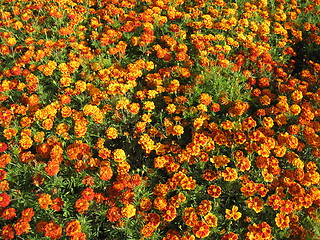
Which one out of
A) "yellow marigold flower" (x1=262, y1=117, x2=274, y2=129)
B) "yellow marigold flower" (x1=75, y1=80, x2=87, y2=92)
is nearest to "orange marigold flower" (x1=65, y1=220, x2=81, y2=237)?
"yellow marigold flower" (x1=75, y1=80, x2=87, y2=92)

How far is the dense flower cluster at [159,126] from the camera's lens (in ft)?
11.1

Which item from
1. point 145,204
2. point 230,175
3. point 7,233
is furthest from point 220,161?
point 7,233

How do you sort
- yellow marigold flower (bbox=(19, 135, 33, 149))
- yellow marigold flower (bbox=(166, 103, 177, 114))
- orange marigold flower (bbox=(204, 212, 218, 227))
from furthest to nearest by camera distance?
yellow marigold flower (bbox=(166, 103, 177, 114)), yellow marigold flower (bbox=(19, 135, 33, 149)), orange marigold flower (bbox=(204, 212, 218, 227))

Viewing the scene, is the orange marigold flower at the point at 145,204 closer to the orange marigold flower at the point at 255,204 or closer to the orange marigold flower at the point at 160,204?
the orange marigold flower at the point at 160,204

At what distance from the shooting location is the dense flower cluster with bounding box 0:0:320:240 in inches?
134

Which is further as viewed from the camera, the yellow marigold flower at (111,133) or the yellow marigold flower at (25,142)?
the yellow marigold flower at (111,133)

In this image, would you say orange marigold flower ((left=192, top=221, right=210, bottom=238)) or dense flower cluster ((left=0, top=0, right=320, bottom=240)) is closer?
orange marigold flower ((left=192, top=221, right=210, bottom=238))

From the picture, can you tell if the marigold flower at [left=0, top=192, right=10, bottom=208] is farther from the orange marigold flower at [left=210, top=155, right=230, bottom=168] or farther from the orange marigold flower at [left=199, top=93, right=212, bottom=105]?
the orange marigold flower at [left=199, top=93, right=212, bottom=105]

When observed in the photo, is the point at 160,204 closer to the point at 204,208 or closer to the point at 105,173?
the point at 204,208

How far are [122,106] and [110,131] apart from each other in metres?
0.46

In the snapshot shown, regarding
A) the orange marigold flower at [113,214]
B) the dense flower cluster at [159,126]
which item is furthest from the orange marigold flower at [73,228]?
the orange marigold flower at [113,214]

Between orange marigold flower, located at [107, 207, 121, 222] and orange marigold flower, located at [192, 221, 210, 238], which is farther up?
orange marigold flower, located at [192, 221, 210, 238]

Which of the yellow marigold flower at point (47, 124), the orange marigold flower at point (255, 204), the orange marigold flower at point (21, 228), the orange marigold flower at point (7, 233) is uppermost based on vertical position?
the orange marigold flower at point (255, 204)

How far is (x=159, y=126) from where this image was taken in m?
4.51
